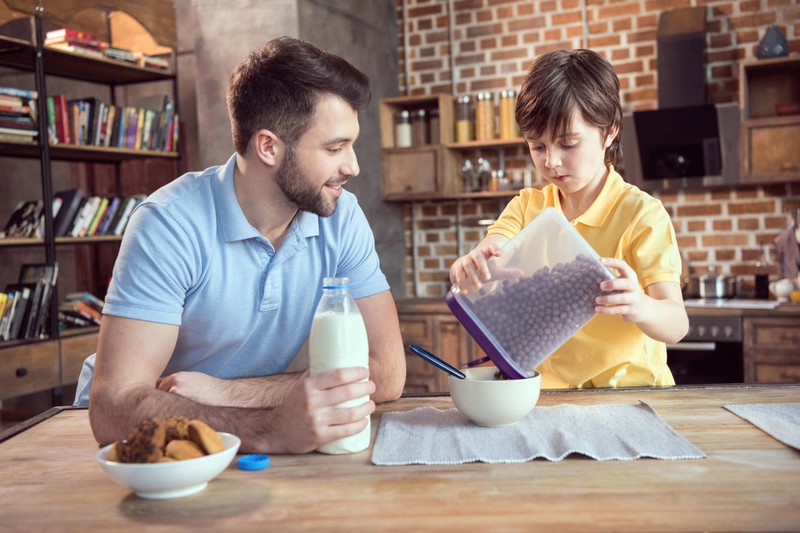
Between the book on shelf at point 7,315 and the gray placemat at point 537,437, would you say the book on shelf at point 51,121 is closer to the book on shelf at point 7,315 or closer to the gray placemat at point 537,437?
the book on shelf at point 7,315

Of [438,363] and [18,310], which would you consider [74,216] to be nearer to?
[18,310]

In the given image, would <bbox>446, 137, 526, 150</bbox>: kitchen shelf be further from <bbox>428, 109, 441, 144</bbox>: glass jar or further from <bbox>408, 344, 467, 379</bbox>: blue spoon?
<bbox>408, 344, 467, 379</bbox>: blue spoon

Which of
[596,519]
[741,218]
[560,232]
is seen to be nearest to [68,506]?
[596,519]

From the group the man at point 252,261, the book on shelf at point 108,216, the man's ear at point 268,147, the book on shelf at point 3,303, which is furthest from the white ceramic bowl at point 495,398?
the book on shelf at point 108,216

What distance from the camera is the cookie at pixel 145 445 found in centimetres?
95

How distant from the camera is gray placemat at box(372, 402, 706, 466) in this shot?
1066 millimetres

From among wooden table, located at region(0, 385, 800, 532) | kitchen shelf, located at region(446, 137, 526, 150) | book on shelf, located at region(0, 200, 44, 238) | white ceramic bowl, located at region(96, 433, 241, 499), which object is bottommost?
wooden table, located at region(0, 385, 800, 532)

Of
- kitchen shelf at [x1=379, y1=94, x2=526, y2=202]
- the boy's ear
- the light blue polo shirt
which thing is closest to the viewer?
the light blue polo shirt

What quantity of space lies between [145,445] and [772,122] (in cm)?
353

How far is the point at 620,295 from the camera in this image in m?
1.19

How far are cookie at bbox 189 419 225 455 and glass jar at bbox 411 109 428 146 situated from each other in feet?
11.9

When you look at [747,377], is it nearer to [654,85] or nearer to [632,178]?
[632,178]

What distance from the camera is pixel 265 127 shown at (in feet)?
5.00

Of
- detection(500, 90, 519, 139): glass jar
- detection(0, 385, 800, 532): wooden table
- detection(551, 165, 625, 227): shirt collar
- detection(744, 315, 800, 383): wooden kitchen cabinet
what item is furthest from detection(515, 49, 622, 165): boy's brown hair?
detection(500, 90, 519, 139): glass jar
